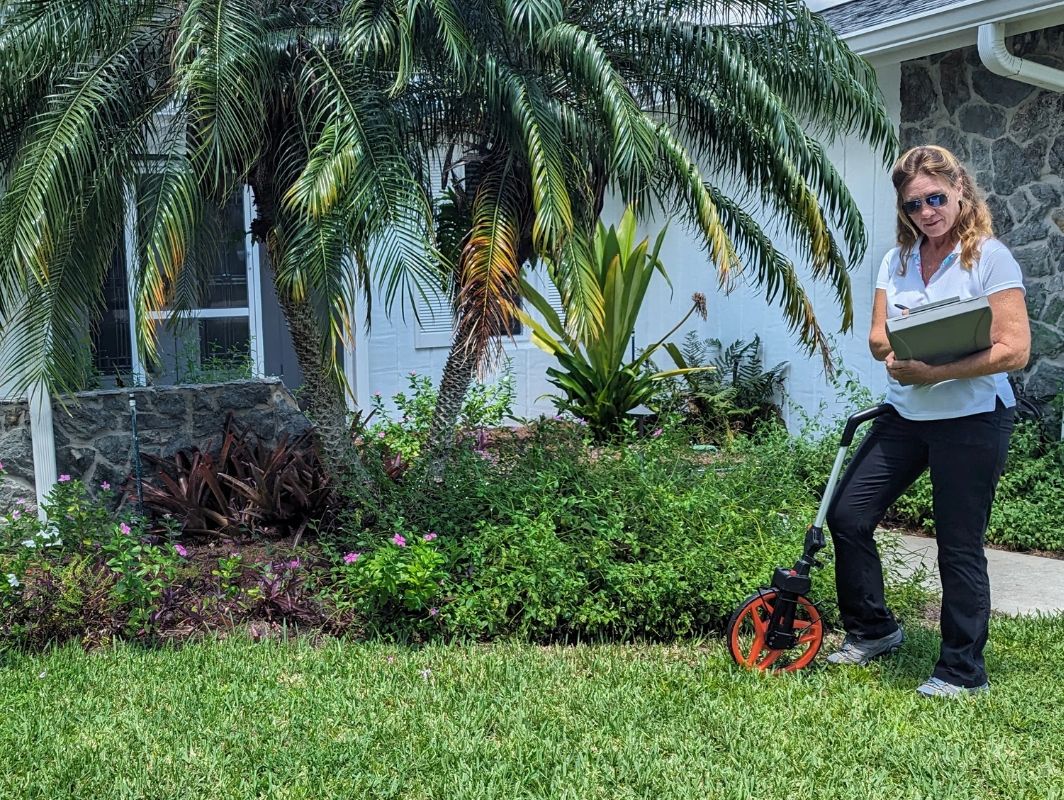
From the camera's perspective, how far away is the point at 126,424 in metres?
6.83

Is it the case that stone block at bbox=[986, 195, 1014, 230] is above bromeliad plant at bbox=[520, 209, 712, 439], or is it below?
above

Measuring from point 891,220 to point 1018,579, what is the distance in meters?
3.43

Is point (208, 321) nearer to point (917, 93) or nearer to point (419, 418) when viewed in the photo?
point (419, 418)

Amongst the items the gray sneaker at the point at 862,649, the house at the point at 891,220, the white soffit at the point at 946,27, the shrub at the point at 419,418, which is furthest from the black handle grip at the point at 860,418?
the white soffit at the point at 946,27

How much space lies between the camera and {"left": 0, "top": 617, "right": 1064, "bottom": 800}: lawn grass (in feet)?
11.0

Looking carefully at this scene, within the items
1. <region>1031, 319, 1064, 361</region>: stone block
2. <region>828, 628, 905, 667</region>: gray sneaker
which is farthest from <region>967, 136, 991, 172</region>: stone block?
<region>828, 628, 905, 667</region>: gray sneaker

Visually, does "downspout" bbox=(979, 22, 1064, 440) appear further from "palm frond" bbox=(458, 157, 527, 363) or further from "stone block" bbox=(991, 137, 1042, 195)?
"palm frond" bbox=(458, 157, 527, 363)

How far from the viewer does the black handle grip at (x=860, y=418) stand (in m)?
4.08

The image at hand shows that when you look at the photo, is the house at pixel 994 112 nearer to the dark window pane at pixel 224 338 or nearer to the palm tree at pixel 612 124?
the palm tree at pixel 612 124

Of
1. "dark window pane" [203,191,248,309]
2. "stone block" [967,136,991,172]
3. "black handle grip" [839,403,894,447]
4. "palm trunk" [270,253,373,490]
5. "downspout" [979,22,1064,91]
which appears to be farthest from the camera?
"dark window pane" [203,191,248,309]

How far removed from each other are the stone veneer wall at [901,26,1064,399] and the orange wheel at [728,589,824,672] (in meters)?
3.76

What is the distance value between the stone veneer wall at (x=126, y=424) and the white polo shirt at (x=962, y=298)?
4.61m

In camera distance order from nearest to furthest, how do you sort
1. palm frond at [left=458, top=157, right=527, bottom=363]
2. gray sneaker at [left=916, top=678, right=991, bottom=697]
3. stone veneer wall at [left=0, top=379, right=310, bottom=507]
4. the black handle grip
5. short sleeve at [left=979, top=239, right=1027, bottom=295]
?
short sleeve at [left=979, top=239, right=1027, bottom=295] < gray sneaker at [left=916, top=678, right=991, bottom=697] < the black handle grip < palm frond at [left=458, top=157, right=527, bottom=363] < stone veneer wall at [left=0, top=379, right=310, bottom=507]

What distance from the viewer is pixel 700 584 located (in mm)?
4980
